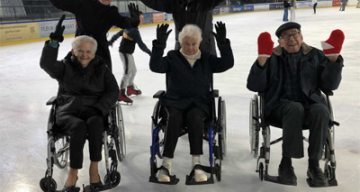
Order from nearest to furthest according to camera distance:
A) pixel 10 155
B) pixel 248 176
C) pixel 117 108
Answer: pixel 248 176 < pixel 117 108 < pixel 10 155

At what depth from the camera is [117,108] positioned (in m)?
2.48

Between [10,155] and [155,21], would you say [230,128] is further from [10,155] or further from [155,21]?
[155,21]

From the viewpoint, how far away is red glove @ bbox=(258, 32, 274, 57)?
2014 millimetres

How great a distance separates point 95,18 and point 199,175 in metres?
1.41

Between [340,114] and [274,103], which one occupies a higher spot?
[274,103]

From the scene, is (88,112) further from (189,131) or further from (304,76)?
(304,76)

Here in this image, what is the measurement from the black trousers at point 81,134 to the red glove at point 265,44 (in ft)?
3.15

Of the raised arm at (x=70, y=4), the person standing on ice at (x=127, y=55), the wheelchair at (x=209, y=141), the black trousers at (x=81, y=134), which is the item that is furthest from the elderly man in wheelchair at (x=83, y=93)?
the person standing on ice at (x=127, y=55)

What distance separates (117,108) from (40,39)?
384 inches

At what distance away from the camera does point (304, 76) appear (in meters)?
2.13

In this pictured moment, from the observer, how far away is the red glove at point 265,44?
2014 mm

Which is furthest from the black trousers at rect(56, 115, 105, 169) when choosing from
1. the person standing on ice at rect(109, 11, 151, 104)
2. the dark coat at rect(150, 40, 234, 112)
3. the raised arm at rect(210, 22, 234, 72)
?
the person standing on ice at rect(109, 11, 151, 104)

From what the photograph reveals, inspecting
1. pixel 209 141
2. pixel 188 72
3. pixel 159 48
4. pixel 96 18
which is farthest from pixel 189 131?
pixel 96 18

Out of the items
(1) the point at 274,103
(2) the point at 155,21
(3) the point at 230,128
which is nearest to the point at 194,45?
(1) the point at 274,103
